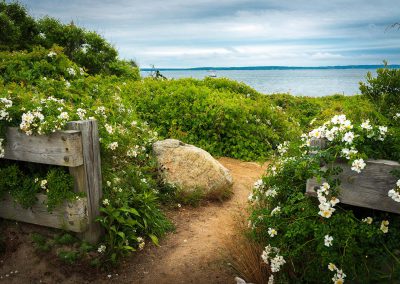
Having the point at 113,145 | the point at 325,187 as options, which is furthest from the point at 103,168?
the point at 325,187

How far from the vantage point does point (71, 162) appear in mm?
3912

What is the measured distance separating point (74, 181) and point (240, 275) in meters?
2.09

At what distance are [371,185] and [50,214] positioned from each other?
339 cm

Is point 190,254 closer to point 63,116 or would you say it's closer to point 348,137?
point 63,116

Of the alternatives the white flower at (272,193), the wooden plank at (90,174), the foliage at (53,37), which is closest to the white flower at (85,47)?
the foliage at (53,37)

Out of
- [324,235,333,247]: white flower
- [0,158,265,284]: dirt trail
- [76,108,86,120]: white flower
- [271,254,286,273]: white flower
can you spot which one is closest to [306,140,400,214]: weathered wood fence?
[324,235,333,247]: white flower

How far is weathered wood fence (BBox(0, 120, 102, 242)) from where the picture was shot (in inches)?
155

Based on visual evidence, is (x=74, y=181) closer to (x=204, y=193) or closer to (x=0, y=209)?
(x=0, y=209)

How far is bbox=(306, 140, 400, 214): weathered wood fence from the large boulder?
331cm

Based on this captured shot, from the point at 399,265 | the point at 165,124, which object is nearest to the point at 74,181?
the point at 399,265

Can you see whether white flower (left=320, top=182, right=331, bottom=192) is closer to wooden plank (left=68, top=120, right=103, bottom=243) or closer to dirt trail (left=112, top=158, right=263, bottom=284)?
dirt trail (left=112, top=158, right=263, bottom=284)

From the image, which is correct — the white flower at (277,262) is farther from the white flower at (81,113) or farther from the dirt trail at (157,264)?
the white flower at (81,113)

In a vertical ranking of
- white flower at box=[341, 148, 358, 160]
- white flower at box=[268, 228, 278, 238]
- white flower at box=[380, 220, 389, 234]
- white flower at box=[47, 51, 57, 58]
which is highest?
white flower at box=[47, 51, 57, 58]

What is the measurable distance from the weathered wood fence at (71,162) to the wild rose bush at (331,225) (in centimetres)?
198
